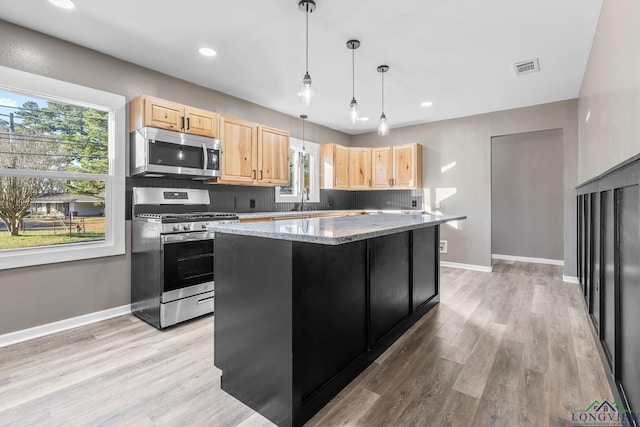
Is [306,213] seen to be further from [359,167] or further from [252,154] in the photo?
[359,167]

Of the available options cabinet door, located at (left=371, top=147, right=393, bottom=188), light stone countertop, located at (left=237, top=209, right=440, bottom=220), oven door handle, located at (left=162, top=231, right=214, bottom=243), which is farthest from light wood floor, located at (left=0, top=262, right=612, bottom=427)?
cabinet door, located at (left=371, top=147, right=393, bottom=188)

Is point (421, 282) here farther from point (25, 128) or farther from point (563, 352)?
A: point (25, 128)

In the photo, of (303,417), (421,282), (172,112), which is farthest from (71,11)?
(421,282)

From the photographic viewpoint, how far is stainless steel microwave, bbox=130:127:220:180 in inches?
119

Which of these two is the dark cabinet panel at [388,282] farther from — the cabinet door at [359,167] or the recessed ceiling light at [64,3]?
the cabinet door at [359,167]

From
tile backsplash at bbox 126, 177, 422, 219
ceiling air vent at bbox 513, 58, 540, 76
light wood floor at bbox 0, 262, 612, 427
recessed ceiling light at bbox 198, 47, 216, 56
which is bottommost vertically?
light wood floor at bbox 0, 262, 612, 427

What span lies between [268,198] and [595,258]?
3.82 m

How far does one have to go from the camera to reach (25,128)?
8.80ft

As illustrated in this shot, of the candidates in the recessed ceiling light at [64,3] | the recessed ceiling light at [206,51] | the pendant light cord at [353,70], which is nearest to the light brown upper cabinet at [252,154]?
the recessed ceiling light at [206,51]

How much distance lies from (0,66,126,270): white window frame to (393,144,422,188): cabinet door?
4248 millimetres

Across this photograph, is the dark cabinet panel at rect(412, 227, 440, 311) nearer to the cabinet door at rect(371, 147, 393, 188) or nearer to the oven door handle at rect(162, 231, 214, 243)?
the oven door handle at rect(162, 231, 214, 243)

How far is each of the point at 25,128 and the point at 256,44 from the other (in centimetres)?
208

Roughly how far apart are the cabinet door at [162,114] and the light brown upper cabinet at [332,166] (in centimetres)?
296

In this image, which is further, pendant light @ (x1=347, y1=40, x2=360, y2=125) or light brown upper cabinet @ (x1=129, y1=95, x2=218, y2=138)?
light brown upper cabinet @ (x1=129, y1=95, x2=218, y2=138)
